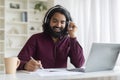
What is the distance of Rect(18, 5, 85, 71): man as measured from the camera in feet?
6.50

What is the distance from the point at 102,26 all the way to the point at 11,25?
190 cm

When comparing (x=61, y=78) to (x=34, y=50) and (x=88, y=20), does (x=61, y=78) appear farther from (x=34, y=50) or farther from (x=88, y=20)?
(x=88, y=20)

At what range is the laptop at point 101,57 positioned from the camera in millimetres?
1321

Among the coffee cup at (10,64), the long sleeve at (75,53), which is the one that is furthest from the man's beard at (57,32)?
the coffee cup at (10,64)

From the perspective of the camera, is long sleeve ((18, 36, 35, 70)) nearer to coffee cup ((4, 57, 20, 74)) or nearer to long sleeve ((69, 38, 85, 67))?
long sleeve ((69, 38, 85, 67))

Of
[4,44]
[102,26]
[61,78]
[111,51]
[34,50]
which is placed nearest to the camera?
[61,78]

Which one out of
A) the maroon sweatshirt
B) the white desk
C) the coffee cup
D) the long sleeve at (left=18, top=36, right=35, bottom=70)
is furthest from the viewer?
the maroon sweatshirt

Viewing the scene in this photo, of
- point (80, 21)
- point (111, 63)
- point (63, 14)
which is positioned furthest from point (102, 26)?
point (111, 63)

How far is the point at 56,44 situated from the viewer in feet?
6.73

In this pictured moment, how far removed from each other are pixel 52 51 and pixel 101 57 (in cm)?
70

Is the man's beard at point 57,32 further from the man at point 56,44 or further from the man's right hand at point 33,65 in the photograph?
the man's right hand at point 33,65

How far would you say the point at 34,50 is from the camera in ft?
6.60

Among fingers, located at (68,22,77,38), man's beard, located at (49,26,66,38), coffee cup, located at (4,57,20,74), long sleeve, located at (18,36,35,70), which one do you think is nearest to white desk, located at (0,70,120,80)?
coffee cup, located at (4,57,20,74)

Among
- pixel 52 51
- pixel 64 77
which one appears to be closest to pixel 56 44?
pixel 52 51
